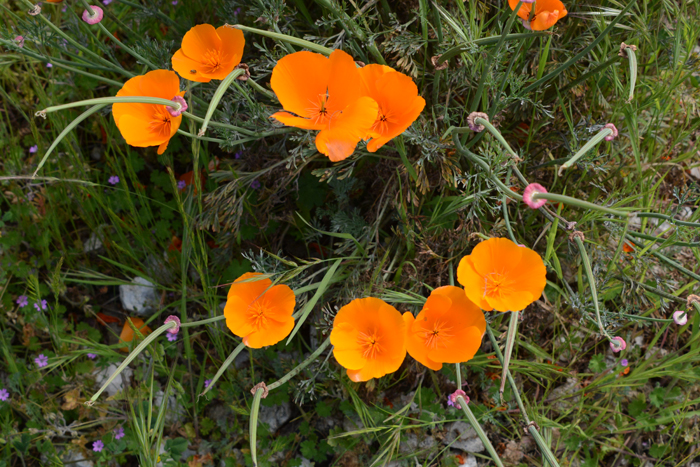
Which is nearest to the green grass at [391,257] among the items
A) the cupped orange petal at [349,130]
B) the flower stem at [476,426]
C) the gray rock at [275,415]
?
the gray rock at [275,415]

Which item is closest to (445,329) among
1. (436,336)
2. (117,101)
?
(436,336)

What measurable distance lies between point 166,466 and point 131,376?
0.40 m

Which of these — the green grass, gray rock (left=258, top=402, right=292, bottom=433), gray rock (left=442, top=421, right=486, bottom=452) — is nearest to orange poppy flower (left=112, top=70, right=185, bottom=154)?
the green grass

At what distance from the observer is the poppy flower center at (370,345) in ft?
4.68

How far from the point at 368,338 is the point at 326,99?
0.71m

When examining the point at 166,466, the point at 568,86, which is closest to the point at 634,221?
the point at 568,86

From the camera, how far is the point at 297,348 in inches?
82.1

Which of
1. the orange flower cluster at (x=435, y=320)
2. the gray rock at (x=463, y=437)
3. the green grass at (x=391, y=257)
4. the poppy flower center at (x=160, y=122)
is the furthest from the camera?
the gray rock at (x=463, y=437)

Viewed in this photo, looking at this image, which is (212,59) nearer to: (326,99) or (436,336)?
(326,99)

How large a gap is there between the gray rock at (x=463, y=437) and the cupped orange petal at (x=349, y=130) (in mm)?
1317

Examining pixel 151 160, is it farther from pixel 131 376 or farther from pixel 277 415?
pixel 277 415

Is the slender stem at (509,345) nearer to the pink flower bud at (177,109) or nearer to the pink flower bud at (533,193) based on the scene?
the pink flower bud at (533,193)

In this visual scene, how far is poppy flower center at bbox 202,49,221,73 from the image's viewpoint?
1478mm

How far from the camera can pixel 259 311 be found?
154cm
